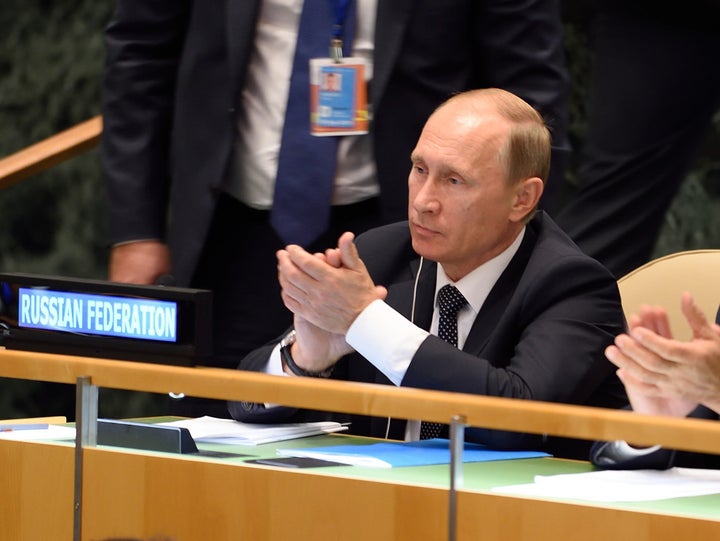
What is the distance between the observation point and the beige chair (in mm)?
2777

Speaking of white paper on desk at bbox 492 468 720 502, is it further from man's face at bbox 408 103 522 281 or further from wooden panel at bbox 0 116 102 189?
wooden panel at bbox 0 116 102 189

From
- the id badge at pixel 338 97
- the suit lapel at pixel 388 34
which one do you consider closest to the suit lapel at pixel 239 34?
the id badge at pixel 338 97

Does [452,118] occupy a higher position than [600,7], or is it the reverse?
[600,7]

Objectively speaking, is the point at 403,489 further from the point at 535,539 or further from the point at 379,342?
the point at 379,342

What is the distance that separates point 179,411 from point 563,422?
1.62 metres

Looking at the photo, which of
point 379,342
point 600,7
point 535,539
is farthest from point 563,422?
point 600,7

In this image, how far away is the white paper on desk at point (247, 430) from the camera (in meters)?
2.26

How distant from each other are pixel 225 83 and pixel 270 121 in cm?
11

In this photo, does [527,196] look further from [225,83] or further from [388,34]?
[225,83]

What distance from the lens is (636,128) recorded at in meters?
4.16

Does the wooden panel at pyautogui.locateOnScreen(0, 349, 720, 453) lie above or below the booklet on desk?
above

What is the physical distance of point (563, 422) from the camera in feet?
5.34

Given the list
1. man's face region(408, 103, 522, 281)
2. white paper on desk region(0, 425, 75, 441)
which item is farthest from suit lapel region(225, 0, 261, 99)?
white paper on desk region(0, 425, 75, 441)

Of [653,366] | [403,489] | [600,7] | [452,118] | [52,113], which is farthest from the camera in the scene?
[52,113]
